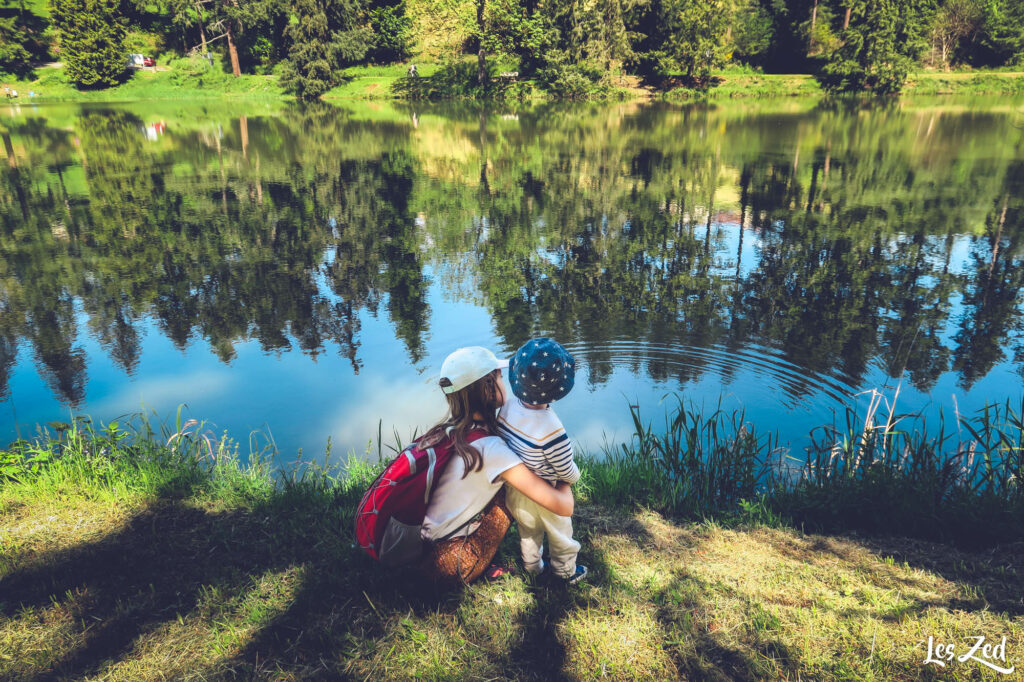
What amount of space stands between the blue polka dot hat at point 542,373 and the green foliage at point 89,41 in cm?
5584

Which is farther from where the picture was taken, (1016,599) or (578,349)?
(578,349)

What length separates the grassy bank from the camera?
2.79 meters

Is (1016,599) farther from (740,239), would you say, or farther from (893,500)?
(740,239)

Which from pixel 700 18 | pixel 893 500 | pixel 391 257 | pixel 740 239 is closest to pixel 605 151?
pixel 740 239

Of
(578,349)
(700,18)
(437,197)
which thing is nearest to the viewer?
(578,349)

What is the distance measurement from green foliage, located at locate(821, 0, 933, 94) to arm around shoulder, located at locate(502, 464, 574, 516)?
49.0 metres

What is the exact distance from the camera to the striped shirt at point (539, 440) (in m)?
2.66

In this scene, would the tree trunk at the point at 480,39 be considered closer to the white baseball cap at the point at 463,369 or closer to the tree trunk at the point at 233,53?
the tree trunk at the point at 233,53

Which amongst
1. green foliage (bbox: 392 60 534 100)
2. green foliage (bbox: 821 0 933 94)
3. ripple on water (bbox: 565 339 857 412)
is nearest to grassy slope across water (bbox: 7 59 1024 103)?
green foliage (bbox: 392 60 534 100)

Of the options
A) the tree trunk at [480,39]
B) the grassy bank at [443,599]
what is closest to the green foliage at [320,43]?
the tree trunk at [480,39]

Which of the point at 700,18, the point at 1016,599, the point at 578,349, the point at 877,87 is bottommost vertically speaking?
the point at 578,349

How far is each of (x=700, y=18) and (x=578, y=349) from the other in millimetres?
41975

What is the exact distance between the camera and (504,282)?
405 inches

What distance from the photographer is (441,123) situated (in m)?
32.1
